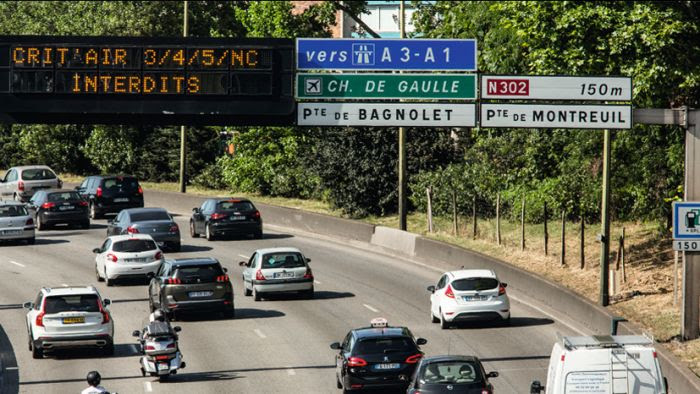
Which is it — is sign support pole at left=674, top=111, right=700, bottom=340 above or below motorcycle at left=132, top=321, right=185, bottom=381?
above

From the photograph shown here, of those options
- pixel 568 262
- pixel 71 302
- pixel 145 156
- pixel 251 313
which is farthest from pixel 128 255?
pixel 145 156

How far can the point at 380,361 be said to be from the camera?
26875mm

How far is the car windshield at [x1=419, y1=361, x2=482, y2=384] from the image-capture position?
23953mm

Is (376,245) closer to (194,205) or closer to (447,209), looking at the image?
(447,209)

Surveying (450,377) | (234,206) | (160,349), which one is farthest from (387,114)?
(234,206)

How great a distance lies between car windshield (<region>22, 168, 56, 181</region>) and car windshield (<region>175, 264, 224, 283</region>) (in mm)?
28645

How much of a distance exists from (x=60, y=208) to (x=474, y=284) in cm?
2482

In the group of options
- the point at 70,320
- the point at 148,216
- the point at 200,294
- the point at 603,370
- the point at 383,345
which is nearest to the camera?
the point at 603,370

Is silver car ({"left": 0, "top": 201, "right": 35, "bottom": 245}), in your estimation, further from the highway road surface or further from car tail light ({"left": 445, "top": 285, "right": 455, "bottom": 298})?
car tail light ({"left": 445, "top": 285, "right": 455, "bottom": 298})

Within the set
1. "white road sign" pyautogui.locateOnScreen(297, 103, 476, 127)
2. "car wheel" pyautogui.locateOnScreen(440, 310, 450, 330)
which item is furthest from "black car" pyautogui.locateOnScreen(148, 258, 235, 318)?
"white road sign" pyautogui.locateOnScreen(297, 103, 476, 127)

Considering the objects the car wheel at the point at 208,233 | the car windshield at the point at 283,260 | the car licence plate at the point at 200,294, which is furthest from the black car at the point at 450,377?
the car wheel at the point at 208,233

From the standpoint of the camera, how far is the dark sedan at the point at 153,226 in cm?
4703

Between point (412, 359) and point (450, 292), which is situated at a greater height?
point (450, 292)

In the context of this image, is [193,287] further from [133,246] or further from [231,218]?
[231,218]
